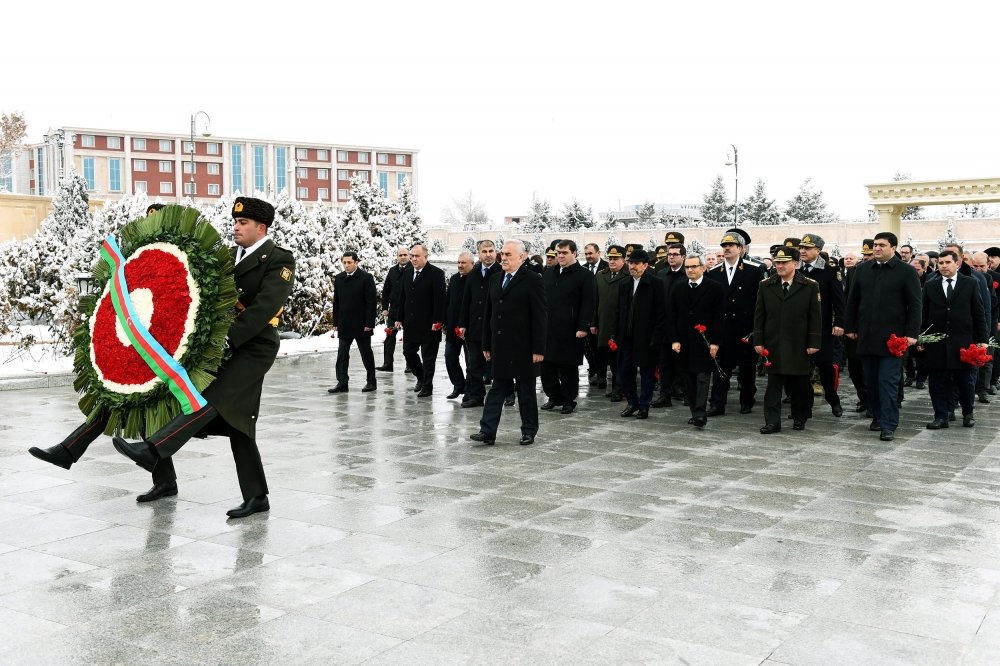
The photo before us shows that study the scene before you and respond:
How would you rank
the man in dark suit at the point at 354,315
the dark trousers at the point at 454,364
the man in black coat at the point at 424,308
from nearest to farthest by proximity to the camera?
the dark trousers at the point at 454,364 → the man in black coat at the point at 424,308 → the man in dark suit at the point at 354,315

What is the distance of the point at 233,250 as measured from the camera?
21.3 feet

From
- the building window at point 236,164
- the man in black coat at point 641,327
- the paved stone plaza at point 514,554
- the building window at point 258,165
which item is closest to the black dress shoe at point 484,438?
the paved stone plaza at point 514,554

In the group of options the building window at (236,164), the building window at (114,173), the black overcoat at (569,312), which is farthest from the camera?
the building window at (236,164)

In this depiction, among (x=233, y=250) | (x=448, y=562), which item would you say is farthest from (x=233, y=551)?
(x=233, y=250)

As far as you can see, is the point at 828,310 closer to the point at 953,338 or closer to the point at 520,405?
the point at 953,338

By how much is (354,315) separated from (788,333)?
18.7 ft

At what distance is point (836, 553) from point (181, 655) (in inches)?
137

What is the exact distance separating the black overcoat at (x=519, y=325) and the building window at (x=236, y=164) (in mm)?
84919

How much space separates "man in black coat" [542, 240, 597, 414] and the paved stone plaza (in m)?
2.02

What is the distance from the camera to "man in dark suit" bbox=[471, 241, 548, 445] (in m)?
9.20

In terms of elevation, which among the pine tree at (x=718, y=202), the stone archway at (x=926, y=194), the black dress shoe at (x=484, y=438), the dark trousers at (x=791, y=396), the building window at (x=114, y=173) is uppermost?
the building window at (x=114, y=173)

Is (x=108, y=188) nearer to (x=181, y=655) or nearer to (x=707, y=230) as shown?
(x=707, y=230)

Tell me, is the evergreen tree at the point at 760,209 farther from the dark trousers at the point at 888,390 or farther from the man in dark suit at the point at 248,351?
the man in dark suit at the point at 248,351

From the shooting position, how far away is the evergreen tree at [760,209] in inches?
2876
